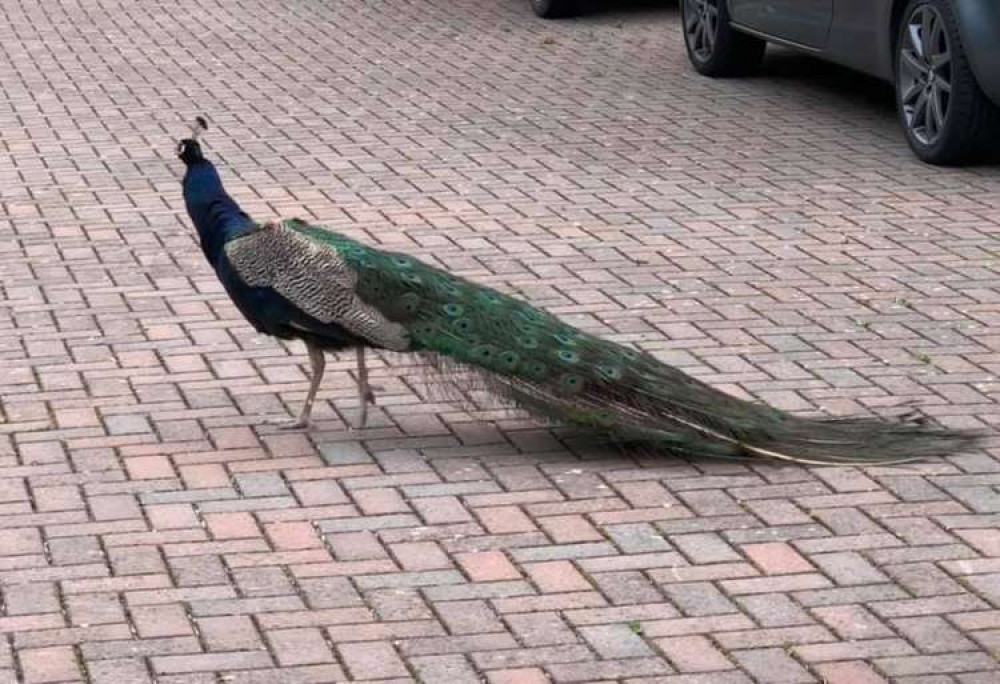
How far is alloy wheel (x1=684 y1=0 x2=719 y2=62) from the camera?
1409cm

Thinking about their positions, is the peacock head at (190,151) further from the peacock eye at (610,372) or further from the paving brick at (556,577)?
the paving brick at (556,577)

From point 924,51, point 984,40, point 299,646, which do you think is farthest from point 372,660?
point 924,51

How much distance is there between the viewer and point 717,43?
14039 millimetres

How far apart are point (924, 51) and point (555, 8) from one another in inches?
231

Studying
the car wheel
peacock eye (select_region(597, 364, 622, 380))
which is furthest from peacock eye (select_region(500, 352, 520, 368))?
the car wheel

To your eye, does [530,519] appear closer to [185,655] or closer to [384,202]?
[185,655]

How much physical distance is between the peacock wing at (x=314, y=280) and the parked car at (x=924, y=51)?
15.2 ft

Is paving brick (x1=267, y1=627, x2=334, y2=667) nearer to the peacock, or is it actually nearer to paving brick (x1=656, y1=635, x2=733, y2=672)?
paving brick (x1=656, y1=635, x2=733, y2=672)

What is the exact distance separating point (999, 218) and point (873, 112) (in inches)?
→ 109

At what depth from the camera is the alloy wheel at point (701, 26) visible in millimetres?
14086

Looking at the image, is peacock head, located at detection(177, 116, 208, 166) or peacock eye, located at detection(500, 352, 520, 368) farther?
peacock head, located at detection(177, 116, 208, 166)

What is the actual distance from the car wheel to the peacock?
710cm

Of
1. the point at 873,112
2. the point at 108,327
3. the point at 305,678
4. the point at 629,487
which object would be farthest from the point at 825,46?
the point at 305,678

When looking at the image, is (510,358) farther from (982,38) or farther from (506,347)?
(982,38)
